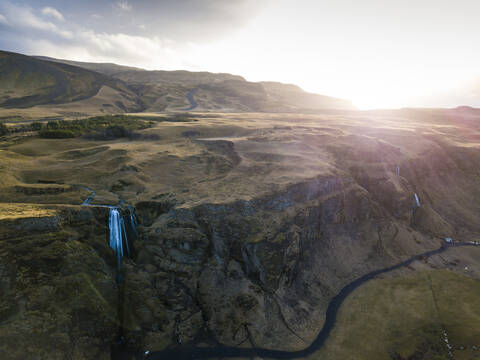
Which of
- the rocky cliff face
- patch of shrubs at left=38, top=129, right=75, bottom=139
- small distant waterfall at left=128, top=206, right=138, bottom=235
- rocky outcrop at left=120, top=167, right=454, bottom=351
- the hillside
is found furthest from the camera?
the hillside

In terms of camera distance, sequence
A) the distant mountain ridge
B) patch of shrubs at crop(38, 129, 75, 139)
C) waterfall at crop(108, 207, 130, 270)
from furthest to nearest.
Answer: the distant mountain ridge
patch of shrubs at crop(38, 129, 75, 139)
waterfall at crop(108, 207, 130, 270)

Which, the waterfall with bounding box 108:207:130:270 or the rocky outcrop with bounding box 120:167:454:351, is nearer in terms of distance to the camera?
the rocky outcrop with bounding box 120:167:454:351

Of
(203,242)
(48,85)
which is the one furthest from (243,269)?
(48,85)

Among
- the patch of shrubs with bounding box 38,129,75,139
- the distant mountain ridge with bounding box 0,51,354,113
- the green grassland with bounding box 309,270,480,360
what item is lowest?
the green grassland with bounding box 309,270,480,360

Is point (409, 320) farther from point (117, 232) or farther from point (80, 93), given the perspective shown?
point (80, 93)

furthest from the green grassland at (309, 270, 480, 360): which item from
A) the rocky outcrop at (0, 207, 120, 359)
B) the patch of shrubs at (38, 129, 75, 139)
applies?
the patch of shrubs at (38, 129, 75, 139)

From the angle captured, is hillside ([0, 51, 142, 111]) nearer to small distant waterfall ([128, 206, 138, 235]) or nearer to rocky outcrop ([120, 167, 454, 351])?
small distant waterfall ([128, 206, 138, 235])

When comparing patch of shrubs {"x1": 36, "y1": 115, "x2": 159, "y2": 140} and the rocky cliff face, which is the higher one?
patch of shrubs {"x1": 36, "y1": 115, "x2": 159, "y2": 140}
